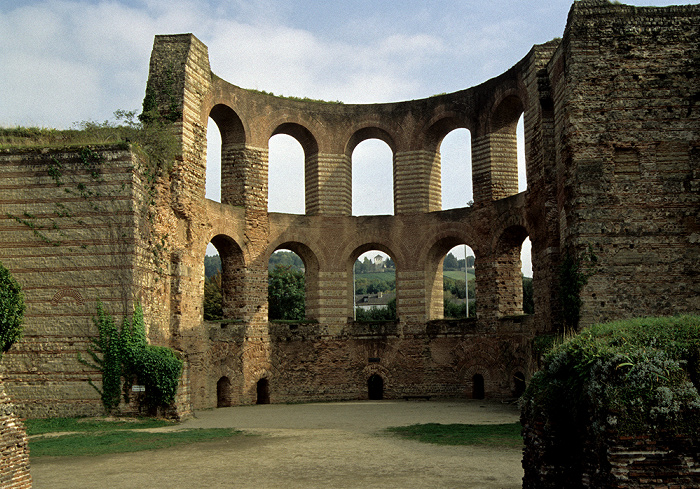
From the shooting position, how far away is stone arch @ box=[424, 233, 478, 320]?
23.7 m

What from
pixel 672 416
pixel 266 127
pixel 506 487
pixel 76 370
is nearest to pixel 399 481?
pixel 506 487

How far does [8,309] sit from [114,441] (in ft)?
11.3

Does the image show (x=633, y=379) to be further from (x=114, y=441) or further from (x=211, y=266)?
(x=211, y=266)

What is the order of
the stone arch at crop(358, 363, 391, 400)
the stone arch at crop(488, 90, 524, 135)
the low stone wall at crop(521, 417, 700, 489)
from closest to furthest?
1. the low stone wall at crop(521, 417, 700, 489)
2. the stone arch at crop(488, 90, 524, 135)
3. the stone arch at crop(358, 363, 391, 400)

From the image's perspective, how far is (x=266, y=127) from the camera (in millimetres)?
23719

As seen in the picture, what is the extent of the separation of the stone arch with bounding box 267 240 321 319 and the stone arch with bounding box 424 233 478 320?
4.13 metres

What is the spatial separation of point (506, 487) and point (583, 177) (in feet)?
30.8

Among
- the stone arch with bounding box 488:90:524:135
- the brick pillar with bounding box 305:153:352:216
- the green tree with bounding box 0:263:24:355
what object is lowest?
the green tree with bounding box 0:263:24:355

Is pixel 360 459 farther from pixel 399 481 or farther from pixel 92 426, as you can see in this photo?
pixel 92 426

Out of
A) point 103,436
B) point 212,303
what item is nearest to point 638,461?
point 103,436

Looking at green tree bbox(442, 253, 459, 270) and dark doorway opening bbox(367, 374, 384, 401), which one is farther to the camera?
green tree bbox(442, 253, 459, 270)

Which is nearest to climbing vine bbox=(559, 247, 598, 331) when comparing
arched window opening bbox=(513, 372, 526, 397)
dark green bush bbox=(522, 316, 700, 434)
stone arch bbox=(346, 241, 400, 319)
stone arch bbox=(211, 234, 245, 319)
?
arched window opening bbox=(513, 372, 526, 397)

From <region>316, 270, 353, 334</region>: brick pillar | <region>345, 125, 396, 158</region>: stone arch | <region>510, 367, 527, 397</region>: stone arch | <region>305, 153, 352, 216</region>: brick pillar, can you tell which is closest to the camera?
<region>510, 367, 527, 397</region>: stone arch

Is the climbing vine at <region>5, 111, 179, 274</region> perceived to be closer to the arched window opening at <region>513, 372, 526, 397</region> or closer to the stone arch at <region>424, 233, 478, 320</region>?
the stone arch at <region>424, 233, 478, 320</region>
